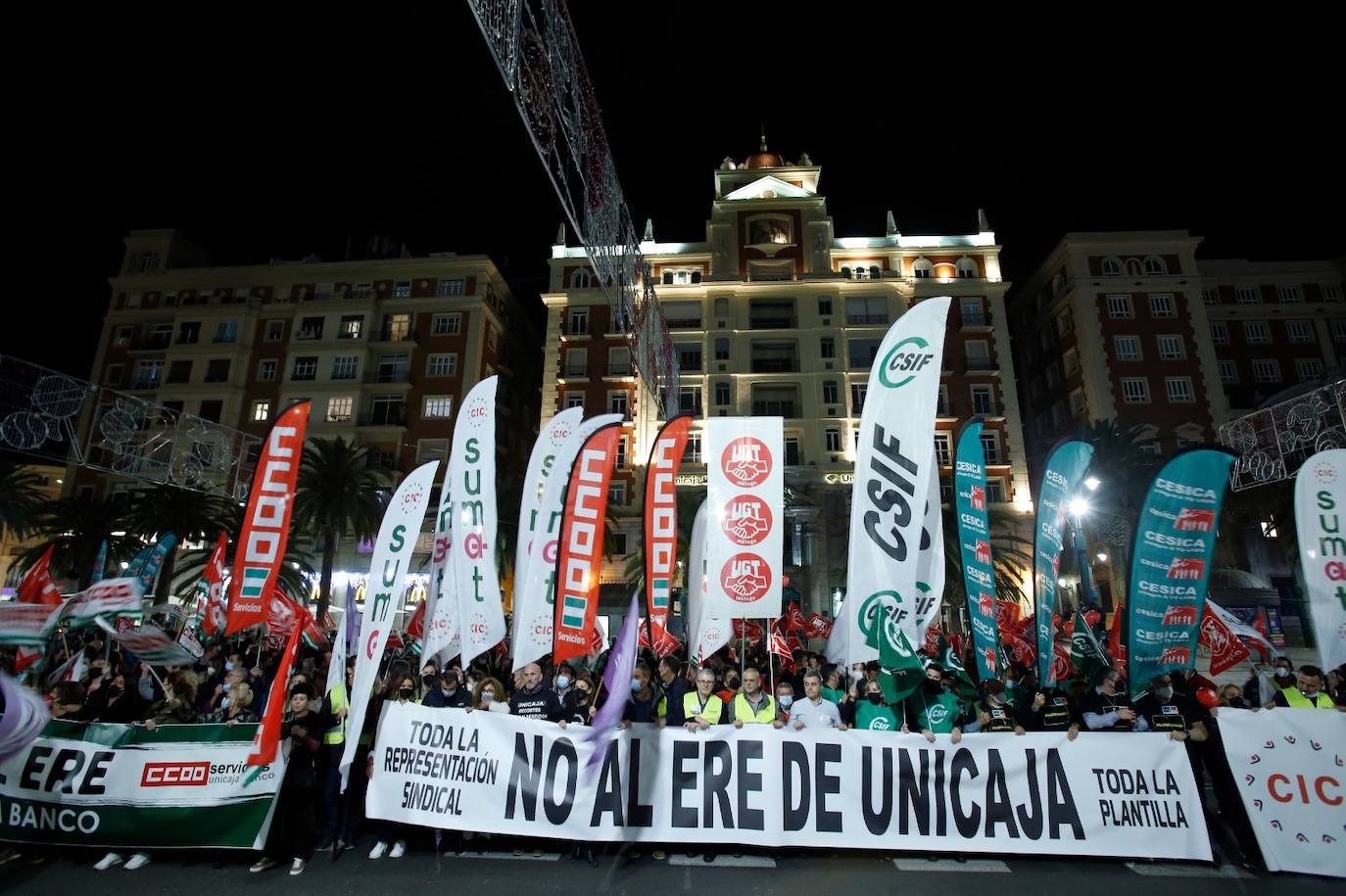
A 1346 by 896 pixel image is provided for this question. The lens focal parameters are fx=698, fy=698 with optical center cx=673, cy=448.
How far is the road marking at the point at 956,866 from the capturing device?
6.53 meters

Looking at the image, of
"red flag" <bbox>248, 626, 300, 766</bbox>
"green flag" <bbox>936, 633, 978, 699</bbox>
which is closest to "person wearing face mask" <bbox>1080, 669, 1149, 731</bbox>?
"green flag" <bbox>936, 633, 978, 699</bbox>

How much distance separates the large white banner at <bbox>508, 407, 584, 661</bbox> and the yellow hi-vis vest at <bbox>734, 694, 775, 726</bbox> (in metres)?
2.83

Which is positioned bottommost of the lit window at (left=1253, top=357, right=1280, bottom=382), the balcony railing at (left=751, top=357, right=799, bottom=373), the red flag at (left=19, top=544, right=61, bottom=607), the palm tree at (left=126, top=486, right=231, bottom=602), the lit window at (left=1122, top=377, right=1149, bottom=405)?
the red flag at (left=19, top=544, right=61, bottom=607)

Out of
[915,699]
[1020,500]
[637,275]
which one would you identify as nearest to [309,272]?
[637,275]

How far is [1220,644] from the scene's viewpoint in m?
12.0

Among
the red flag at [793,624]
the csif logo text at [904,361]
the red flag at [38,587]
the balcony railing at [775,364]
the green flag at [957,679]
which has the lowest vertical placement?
the green flag at [957,679]

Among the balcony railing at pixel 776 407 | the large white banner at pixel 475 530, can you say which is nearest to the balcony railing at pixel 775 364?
the balcony railing at pixel 776 407

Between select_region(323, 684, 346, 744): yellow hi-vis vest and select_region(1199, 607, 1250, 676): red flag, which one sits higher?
select_region(1199, 607, 1250, 676): red flag

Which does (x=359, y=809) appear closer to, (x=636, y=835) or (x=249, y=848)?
(x=249, y=848)

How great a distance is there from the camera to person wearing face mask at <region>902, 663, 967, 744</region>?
7.85 metres

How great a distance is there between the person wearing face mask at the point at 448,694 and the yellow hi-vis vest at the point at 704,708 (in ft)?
9.08

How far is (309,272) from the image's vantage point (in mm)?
47219

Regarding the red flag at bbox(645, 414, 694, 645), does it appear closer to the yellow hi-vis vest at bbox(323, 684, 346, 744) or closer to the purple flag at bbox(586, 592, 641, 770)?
the purple flag at bbox(586, 592, 641, 770)

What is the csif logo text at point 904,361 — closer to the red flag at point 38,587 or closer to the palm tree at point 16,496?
the red flag at point 38,587
